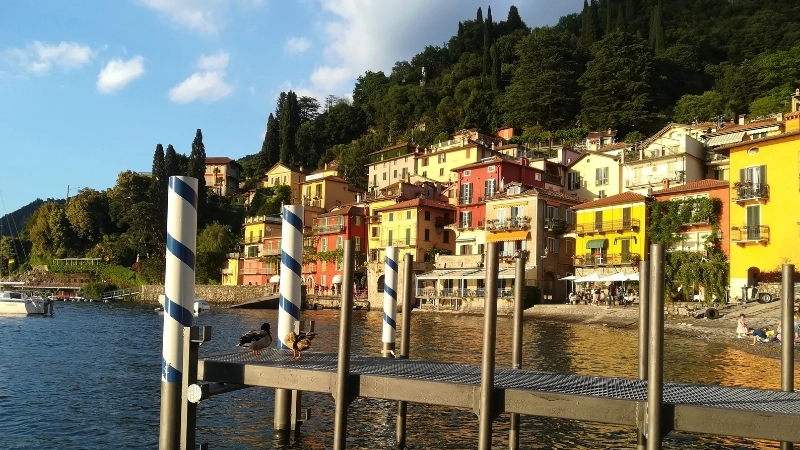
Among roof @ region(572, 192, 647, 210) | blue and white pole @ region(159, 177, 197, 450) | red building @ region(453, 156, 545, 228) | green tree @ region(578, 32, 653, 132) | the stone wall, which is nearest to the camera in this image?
blue and white pole @ region(159, 177, 197, 450)

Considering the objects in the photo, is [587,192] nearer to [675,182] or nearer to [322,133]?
[675,182]

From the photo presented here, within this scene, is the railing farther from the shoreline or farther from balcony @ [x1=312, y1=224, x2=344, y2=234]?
balcony @ [x1=312, y1=224, x2=344, y2=234]

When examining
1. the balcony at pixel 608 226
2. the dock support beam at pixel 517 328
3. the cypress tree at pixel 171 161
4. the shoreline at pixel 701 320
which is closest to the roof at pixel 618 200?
the balcony at pixel 608 226

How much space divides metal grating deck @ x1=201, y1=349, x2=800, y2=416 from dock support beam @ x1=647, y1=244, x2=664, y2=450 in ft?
1.73

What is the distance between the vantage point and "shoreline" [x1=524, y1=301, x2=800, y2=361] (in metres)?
31.5

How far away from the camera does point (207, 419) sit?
1548 cm

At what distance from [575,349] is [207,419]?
718 inches

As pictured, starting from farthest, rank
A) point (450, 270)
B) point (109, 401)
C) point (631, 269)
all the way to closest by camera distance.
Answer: point (450, 270) → point (631, 269) → point (109, 401)

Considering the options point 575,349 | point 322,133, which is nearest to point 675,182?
point 575,349

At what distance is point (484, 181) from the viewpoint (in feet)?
224

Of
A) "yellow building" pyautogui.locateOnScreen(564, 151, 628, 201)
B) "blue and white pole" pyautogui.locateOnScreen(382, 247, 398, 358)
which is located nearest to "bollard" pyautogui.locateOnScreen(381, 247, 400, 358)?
"blue and white pole" pyautogui.locateOnScreen(382, 247, 398, 358)

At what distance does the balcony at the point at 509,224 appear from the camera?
60.6m

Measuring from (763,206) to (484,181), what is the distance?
26.8 m

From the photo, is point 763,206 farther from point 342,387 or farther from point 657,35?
point 657,35
